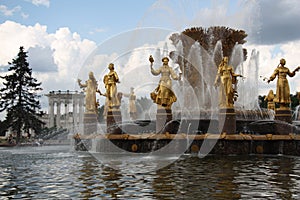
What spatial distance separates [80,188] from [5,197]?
4.23ft

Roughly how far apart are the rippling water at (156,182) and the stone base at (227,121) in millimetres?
4580

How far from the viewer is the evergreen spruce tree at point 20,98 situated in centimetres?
4494

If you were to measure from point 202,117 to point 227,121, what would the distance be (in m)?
1.97

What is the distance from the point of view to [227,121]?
50.4ft

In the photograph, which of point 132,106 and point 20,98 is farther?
point 20,98

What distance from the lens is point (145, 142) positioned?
15.2m

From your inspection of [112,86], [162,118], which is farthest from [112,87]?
[162,118]

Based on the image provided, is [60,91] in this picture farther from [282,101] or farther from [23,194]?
[23,194]

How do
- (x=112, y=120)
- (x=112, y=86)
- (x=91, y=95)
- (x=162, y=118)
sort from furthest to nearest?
(x=91, y=95), (x=112, y=86), (x=112, y=120), (x=162, y=118)

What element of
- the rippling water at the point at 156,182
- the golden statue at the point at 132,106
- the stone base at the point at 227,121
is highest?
the golden statue at the point at 132,106

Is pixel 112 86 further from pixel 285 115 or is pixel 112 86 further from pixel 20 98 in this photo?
pixel 20 98

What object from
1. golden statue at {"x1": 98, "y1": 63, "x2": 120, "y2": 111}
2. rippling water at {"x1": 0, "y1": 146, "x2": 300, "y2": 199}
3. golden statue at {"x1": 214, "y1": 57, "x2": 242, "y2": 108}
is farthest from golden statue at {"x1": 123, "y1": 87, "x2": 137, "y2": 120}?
rippling water at {"x1": 0, "y1": 146, "x2": 300, "y2": 199}

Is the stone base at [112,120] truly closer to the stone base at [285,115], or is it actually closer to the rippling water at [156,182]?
the stone base at [285,115]

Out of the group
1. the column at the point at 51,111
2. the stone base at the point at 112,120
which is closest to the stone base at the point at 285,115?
the stone base at the point at 112,120
